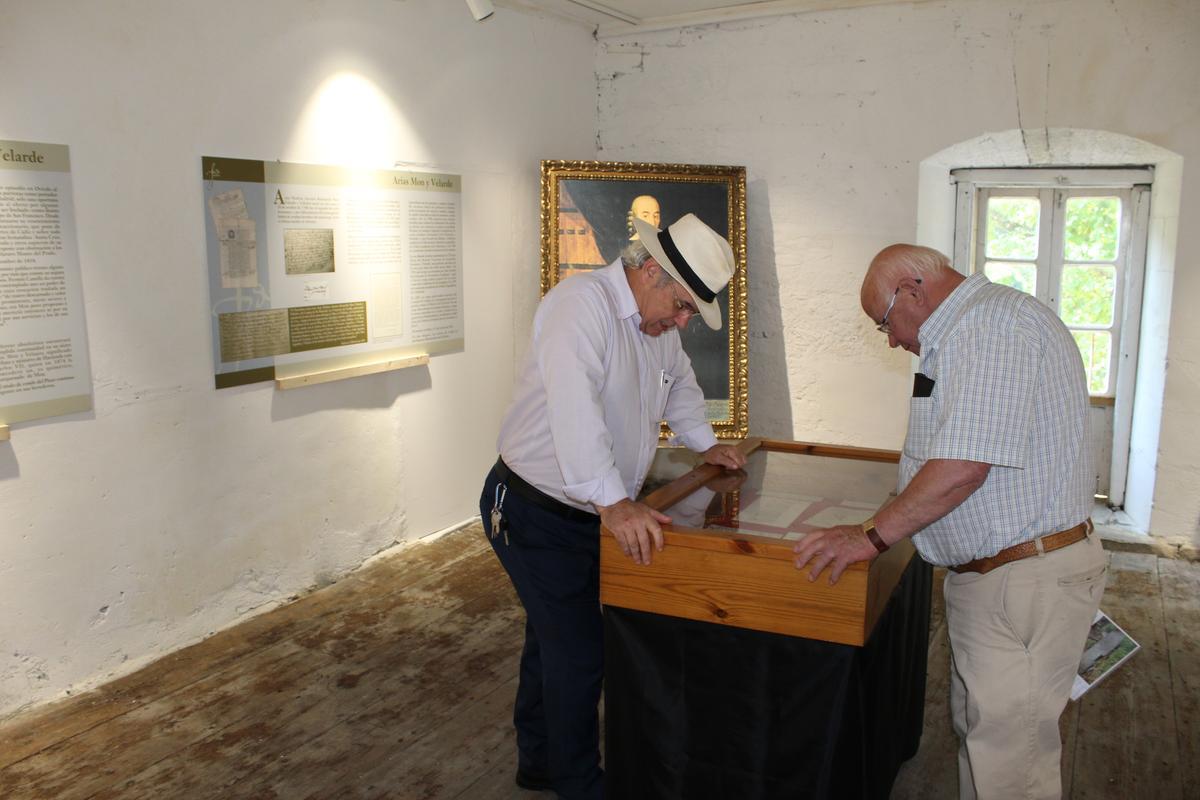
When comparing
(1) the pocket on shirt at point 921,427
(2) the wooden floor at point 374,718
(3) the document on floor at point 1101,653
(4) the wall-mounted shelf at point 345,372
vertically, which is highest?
(1) the pocket on shirt at point 921,427

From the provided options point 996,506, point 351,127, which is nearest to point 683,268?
point 996,506

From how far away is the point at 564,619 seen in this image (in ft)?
8.75

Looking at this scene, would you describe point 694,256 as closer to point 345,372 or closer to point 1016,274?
point 345,372

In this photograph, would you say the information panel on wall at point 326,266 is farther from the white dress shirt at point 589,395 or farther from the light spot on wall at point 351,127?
the white dress shirt at point 589,395

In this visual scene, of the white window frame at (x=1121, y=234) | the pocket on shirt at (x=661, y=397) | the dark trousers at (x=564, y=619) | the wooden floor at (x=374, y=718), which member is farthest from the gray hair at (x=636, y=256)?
the white window frame at (x=1121, y=234)

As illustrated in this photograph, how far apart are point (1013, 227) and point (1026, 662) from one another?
13.7ft

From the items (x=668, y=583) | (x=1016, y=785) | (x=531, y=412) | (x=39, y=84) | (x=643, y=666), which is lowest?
(x=1016, y=785)

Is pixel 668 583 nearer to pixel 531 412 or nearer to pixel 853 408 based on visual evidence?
pixel 531 412

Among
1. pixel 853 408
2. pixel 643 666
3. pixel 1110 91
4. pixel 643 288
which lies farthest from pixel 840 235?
pixel 643 666

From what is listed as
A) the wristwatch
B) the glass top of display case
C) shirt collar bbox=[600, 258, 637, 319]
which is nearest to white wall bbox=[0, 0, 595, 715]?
the glass top of display case

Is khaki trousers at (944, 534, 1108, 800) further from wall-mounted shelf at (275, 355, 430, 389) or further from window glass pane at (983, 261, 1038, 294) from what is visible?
window glass pane at (983, 261, 1038, 294)

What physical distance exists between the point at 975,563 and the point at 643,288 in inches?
42.4

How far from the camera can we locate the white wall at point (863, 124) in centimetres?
495

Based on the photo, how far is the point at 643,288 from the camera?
255 cm
